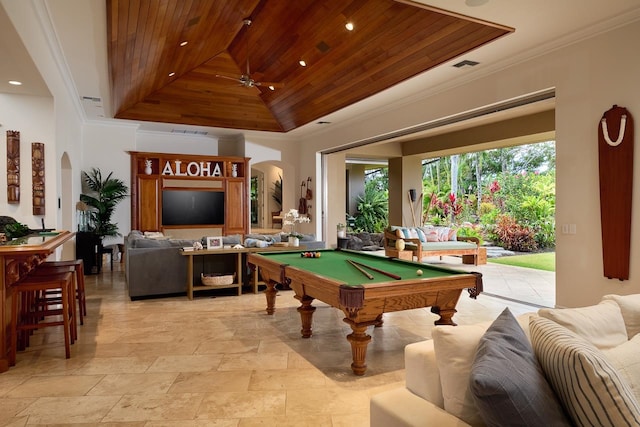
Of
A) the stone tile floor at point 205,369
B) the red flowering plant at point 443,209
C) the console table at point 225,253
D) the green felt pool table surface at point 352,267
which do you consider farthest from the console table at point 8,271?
the red flowering plant at point 443,209

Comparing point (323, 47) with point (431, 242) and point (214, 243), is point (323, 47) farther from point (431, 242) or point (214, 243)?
point (431, 242)

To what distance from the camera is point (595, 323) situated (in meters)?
1.68

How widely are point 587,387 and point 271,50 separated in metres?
6.58

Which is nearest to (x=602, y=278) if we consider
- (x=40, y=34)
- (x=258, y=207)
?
(x=40, y=34)

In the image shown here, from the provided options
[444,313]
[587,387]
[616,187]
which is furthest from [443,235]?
[587,387]

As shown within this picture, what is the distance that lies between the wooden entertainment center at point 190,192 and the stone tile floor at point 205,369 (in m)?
4.73

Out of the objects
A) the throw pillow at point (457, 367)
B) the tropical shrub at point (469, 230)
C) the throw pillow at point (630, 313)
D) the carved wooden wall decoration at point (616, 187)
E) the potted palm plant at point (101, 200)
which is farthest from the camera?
the tropical shrub at point (469, 230)

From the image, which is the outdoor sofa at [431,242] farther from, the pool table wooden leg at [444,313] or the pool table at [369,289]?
the pool table wooden leg at [444,313]

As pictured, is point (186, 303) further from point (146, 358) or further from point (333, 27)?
point (333, 27)

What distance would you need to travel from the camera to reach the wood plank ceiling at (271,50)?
186 inches

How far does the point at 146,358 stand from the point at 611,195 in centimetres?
459

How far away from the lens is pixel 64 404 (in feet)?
8.91

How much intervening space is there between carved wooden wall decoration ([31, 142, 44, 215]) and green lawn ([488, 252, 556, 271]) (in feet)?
29.5

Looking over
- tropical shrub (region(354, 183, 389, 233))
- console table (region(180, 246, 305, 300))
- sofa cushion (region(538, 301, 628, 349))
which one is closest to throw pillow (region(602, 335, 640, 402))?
sofa cushion (region(538, 301, 628, 349))
